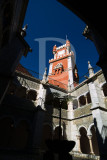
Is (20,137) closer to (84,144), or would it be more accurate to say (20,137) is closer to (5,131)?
(5,131)

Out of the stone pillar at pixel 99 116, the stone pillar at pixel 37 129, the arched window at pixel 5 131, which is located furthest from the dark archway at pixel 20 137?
the stone pillar at pixel 99 116

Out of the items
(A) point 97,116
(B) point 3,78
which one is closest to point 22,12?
(B) point 3,78

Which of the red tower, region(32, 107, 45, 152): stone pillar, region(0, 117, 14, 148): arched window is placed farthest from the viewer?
the red tower

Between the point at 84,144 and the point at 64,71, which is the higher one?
the point at 64,71

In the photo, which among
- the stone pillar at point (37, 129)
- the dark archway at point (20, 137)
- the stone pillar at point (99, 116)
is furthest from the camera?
the dark archway at point (20, 137)

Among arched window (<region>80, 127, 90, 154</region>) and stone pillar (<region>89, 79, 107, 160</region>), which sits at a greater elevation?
stone pillar (<region>89, 79, 107, 160</region>)

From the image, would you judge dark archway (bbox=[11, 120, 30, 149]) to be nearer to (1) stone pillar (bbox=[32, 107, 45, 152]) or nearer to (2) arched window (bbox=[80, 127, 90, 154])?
(1) stone pillar (bbox=[32, 107, 45, 152])

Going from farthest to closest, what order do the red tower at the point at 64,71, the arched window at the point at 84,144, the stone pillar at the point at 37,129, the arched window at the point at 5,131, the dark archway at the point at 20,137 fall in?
the red tower at the point at 64,71
the arched window at the point at 84,144
the dark archway at the point at 20,137
the arched window at the point at 5,131
the stone pillar at the point at 37,129

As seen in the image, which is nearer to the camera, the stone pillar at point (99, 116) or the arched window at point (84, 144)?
the stone pillar at point (99, 116)

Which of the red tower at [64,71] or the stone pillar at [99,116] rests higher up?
the red tower at [64,71]

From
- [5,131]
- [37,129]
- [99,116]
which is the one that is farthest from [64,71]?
[5,131]

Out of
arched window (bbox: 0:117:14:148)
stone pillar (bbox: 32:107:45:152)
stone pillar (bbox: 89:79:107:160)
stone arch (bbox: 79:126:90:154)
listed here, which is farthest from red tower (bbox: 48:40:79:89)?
arched window (bbox: 0:117:14:148)

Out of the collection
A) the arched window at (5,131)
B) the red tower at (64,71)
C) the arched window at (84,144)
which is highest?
the red tower at (64,71)

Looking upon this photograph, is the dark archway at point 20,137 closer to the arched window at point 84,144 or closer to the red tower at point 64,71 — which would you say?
the arched window at point 84,144
